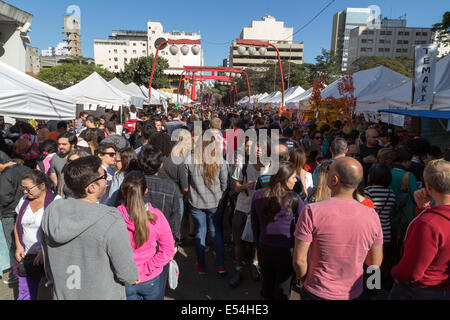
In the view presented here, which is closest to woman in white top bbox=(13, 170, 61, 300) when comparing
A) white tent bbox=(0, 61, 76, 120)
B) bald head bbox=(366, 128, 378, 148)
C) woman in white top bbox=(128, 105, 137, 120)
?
white tent bbox=(0, 61, 76, 120)

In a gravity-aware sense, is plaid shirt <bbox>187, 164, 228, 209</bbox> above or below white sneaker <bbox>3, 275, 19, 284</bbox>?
above

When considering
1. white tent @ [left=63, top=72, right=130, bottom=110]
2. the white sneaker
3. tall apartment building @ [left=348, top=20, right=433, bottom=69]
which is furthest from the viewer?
tall apartment building @ [left=348, top=20, right=433, bottom=69]

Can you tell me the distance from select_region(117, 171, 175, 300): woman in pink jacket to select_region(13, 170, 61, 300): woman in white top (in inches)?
41.0

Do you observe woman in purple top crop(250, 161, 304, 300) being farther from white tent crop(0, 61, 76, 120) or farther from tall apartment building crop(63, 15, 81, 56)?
tall apartment building crop(63, 15, 81, 56)

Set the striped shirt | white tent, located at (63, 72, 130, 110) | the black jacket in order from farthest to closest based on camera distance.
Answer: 1. white tent, located at (63, 72, 130, 110)
2. the black jacket
3. the striped shirt

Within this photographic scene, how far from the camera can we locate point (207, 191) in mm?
3537

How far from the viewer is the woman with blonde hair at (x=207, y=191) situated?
3.52m

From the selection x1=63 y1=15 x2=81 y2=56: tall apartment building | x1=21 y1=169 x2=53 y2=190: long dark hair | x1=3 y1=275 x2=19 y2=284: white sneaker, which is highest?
x1=63 y1=15 x2=81 y2=56: tall apartment building

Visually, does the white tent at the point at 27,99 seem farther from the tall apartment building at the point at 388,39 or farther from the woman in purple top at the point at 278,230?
the tall apartment building at the point at 388,39

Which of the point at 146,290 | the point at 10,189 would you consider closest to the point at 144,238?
the point at 146,290

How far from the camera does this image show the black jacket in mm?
3215

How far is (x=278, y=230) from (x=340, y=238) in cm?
75

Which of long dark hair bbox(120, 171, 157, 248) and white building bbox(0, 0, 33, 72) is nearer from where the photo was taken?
long dark hair bbox(120, 171, 157, 248)

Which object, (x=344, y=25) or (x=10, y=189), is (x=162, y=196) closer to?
(x=10, y=189)
